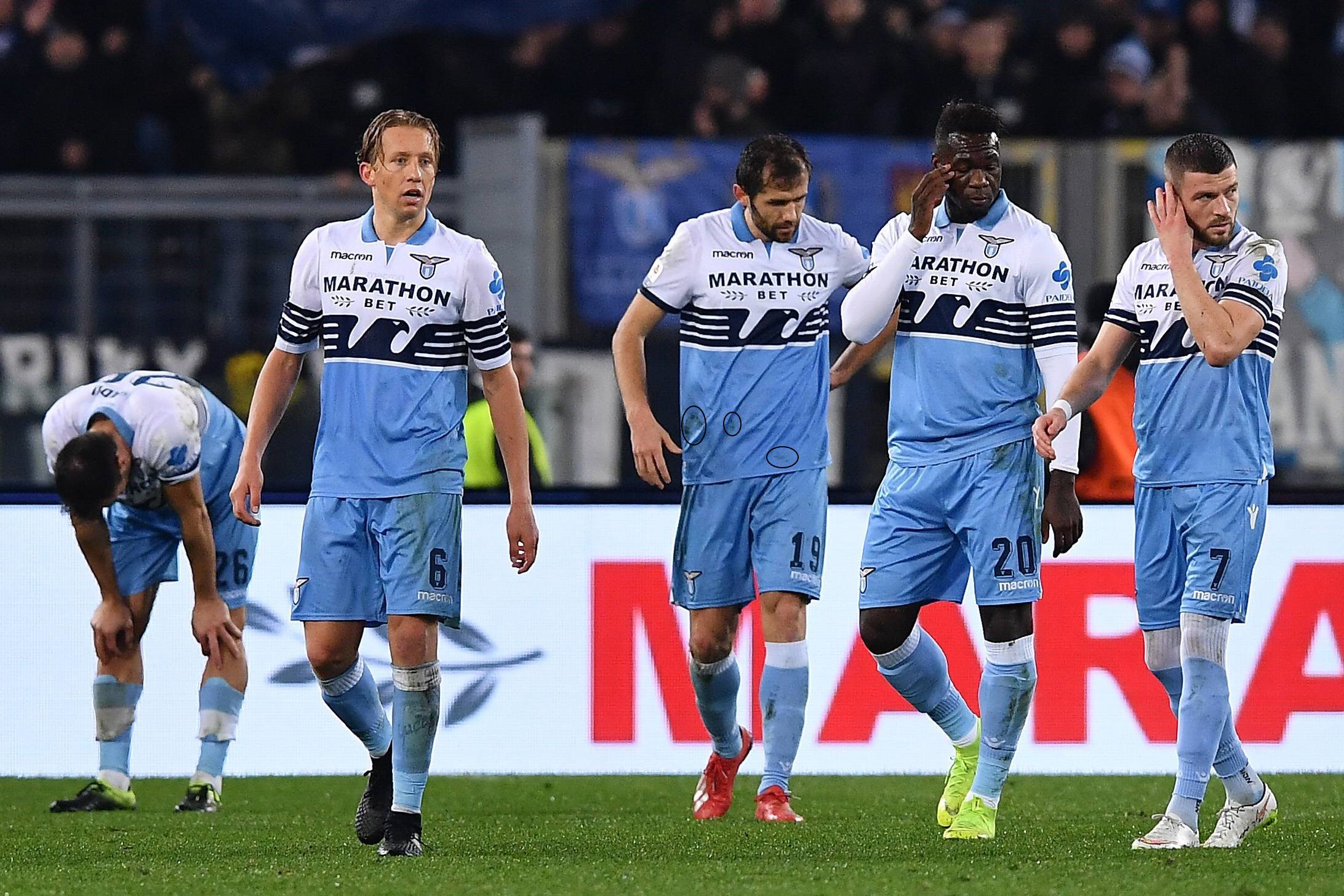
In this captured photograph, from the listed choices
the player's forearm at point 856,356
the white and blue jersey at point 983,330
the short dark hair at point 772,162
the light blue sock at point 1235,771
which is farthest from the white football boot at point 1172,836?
the short dark hair at point 772,162

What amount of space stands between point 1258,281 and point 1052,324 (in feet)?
2.11

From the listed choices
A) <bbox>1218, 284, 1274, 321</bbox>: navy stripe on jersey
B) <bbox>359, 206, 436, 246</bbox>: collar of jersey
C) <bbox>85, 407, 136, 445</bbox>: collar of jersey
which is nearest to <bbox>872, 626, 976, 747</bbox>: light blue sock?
<bbox>1218, 284, 1274, 321</bbox>: navy stripe on jersey

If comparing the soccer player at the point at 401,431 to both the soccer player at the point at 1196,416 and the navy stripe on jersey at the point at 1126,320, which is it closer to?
the soccer player at the point at 1196,416

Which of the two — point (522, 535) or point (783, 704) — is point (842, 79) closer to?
point (783, 704)

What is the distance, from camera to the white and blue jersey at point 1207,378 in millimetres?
6312

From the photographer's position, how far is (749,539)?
24.4 feet

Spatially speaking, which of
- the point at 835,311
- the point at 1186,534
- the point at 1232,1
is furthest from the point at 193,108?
the point at 1186,534

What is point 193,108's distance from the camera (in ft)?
47.2

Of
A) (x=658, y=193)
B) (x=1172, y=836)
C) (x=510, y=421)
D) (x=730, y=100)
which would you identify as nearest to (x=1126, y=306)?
(x=1172, y=836)

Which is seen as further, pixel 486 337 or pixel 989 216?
pixel 989 216

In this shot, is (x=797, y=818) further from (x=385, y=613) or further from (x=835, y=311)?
(x=835, y=311)

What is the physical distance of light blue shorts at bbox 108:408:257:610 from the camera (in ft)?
26.5

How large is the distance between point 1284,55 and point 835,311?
4436 mm

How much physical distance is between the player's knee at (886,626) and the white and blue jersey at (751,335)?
702 mm
